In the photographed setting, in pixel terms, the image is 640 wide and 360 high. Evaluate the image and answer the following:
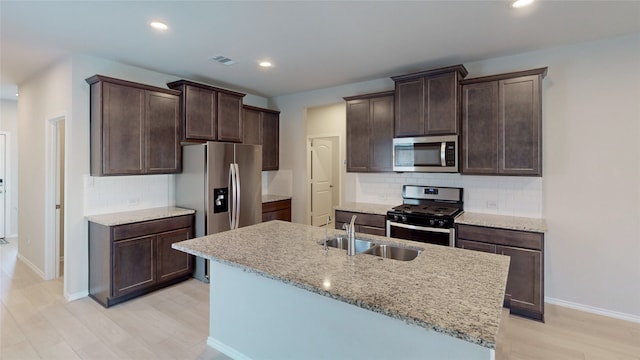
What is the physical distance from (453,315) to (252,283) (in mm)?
1394

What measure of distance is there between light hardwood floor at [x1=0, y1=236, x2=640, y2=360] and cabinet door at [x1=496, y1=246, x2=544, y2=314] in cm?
16

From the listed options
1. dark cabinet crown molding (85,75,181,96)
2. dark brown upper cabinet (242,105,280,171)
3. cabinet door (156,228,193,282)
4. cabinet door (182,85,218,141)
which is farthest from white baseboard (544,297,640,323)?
dark cabinet crown molding (85,75,181,96)

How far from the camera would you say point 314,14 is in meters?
2.56

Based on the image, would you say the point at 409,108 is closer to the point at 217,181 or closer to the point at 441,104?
the point at 441,104

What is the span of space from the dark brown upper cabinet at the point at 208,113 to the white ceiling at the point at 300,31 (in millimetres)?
286

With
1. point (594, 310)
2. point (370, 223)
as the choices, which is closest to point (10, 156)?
point (370, 223)

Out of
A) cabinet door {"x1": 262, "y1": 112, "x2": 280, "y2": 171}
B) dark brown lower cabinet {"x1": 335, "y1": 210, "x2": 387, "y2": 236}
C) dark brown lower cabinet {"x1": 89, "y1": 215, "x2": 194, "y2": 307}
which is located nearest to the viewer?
dark brown lower cabinet {"x1": 89, "y1": 215, "x2": 194, "y2": 307}

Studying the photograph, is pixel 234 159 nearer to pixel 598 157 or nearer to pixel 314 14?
pixel 314 14

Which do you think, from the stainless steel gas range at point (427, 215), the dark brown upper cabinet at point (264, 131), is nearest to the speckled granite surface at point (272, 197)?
the dark brown upper cabinet at point (264, 131)

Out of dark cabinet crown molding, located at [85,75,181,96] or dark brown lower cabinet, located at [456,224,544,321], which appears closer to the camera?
dark brown lower cabinet, located at [456,224,544,321]

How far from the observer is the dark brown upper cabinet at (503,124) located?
3109mm

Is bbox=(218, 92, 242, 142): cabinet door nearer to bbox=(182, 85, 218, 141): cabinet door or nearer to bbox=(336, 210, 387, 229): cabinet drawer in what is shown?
bbox=(182, 85, 218, 141): cabinet door

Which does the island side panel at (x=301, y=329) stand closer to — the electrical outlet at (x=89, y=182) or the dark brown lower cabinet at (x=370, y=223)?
the dark brown lower cabinet at (x=370, y=223)

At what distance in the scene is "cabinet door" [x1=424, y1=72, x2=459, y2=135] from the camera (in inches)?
136
